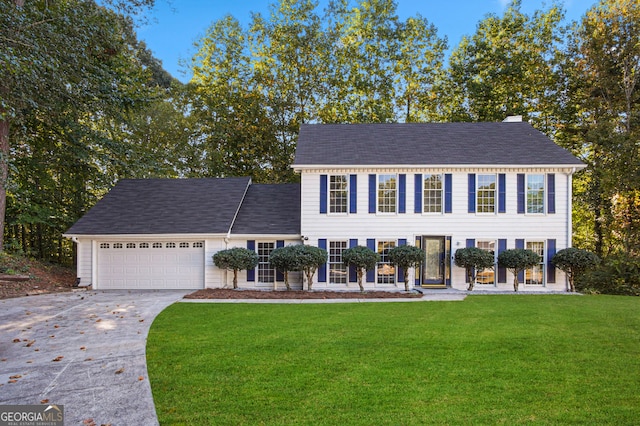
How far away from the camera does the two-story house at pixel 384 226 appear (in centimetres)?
1541

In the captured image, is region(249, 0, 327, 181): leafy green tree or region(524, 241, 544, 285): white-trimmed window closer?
region(524, 241, 544, 285): white-trimmed window

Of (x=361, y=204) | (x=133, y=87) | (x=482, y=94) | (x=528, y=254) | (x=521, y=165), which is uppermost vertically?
(x=482, y=94)

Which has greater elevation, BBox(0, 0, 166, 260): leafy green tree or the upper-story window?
BBox(0, 0, 166, 260): leafy green tree

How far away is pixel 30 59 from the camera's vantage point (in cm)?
874

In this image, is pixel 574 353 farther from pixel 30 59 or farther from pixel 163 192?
pixel 163 192

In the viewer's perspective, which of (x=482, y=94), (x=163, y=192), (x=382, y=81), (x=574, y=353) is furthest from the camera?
(x=382, y=81)

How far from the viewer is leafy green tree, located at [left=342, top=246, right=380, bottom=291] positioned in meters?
14.3

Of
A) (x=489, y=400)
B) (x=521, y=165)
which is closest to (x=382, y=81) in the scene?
(x=521, y=165)

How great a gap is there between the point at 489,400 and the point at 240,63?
26971 mm

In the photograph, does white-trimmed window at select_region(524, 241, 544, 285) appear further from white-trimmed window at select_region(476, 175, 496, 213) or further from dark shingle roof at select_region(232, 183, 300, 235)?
dark shingle roof at select_region(232, 183, 300, 235)

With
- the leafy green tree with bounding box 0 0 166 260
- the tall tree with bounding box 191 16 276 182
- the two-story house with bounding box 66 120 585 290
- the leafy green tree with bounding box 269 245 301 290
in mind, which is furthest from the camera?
the tall tree with bounding box 191 16 276 182

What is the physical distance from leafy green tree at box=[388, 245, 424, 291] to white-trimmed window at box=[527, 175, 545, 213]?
5024mm

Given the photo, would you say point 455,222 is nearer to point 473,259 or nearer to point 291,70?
point 473,259

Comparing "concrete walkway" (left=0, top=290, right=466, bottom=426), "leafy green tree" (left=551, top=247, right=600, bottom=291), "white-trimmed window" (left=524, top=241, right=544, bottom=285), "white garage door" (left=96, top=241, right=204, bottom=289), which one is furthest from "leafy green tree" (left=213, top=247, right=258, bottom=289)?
"leafy green tree" (left=551, top=247, right=600, bottom=291)
